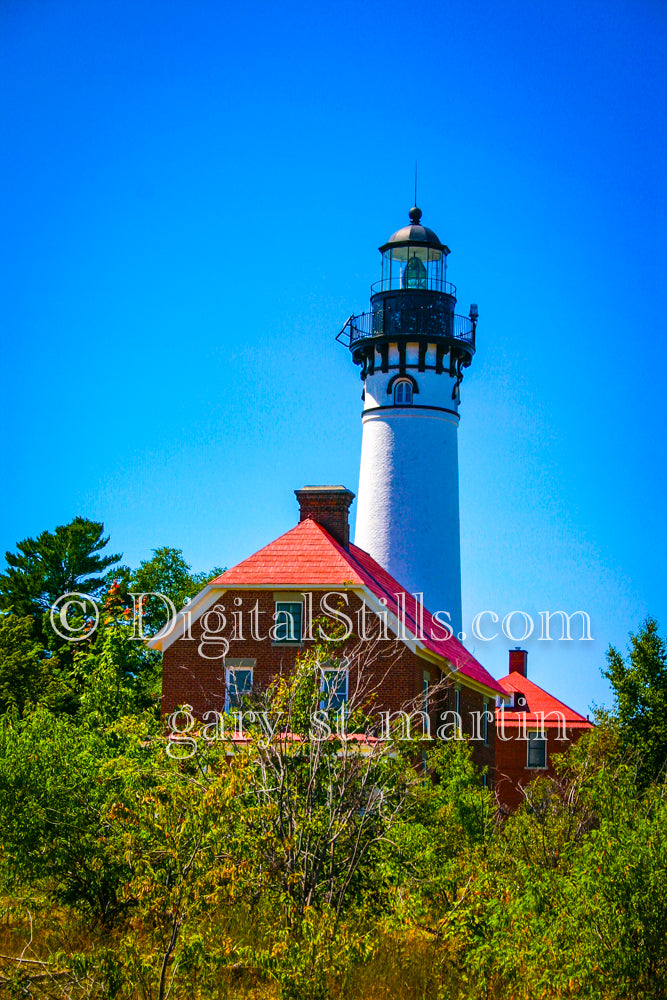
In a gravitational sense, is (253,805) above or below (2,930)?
above

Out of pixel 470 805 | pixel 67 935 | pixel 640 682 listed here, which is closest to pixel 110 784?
pixel 67 935

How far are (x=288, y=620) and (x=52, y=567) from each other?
18539 millimetres

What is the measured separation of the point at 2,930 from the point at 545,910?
7226mm

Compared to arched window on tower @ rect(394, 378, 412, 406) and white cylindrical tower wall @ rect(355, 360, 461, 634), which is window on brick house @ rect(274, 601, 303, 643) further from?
arched window on tower @ rect(394, 378, 412, 406)

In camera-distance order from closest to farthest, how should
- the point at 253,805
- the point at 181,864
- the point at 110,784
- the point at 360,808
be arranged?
the point at 181,864 < the point at 253,805 < the point at 360,808 < the point at 110,784

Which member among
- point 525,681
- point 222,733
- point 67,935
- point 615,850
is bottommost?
point 67,935

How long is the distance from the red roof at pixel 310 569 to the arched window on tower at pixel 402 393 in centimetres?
935

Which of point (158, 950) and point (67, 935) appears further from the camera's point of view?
point (67, 935)

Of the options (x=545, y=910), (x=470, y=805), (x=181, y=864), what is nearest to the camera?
(x=181, y=864)

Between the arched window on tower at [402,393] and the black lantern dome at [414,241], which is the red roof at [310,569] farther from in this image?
the black lantern dome at [414,241]

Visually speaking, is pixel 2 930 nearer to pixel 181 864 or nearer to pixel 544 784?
pixel 181 864

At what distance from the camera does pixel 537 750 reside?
160 ft

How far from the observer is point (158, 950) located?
38.9 feet

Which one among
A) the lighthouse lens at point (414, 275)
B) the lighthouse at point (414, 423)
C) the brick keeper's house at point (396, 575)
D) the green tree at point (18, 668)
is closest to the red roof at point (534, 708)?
the brick keeper's house at point (396, 575)
